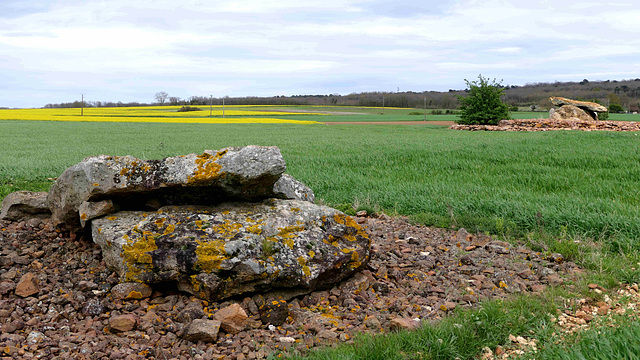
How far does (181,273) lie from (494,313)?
115 inches

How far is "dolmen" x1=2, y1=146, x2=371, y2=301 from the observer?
14.3 feet

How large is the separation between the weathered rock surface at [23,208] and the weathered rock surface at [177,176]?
1.21 metres

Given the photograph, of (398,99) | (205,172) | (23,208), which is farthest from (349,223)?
(398,99)

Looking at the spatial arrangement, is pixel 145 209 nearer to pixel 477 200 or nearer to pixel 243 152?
pixel 243 152

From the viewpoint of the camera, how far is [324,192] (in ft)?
A: 32.3

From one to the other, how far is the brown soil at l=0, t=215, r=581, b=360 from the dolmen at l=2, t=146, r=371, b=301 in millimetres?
219

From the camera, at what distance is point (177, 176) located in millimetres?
4973

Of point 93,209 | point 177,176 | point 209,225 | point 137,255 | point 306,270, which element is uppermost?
point 177,176

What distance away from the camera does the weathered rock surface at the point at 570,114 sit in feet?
110

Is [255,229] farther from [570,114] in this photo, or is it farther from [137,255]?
[570,114]

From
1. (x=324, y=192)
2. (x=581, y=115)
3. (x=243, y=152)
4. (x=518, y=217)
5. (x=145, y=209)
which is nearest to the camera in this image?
(x=243, y=152)

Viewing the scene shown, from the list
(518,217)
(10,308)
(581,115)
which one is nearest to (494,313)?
(518,217)

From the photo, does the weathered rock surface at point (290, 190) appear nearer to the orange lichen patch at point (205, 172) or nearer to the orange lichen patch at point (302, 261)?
the orange lichen patch at point (205, 172)

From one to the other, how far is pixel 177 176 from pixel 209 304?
1470 millimetres
